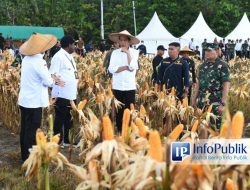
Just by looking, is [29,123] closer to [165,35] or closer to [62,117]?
[62,117]

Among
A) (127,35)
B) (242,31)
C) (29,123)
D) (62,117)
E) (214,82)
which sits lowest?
(62,117)

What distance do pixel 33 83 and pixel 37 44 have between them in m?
0.45

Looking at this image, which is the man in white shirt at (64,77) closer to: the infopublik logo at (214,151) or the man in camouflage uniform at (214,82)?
the man in camouflage uniform at (214,82)

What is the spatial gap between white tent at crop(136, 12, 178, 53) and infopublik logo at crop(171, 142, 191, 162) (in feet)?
83.9

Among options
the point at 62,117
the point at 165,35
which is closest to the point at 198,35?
the point at 165,35

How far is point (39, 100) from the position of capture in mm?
5590

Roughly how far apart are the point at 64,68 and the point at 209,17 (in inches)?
1318

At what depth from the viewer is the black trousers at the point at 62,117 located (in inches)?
256

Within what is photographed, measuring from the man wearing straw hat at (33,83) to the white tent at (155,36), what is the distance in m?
22.5

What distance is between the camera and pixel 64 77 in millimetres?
6348

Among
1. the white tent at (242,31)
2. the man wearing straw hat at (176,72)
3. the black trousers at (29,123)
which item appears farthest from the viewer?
the white tent at (242,31)

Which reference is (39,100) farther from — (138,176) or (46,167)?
(138,176)

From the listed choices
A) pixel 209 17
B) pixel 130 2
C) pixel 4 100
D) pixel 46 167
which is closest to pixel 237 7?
pixel 209 17

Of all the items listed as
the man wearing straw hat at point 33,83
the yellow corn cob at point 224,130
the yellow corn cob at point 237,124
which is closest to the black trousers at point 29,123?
the man wearing straw hat at point 33,83
